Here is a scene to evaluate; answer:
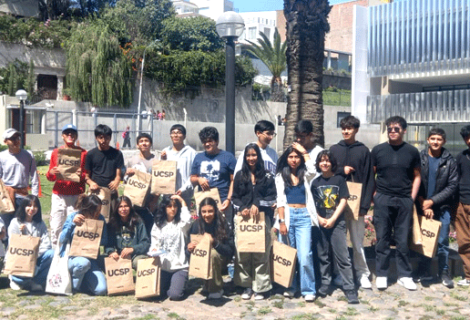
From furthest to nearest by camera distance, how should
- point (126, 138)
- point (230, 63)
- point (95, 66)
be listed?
point (95, 66) → point (126, 138) → point (230, 63)

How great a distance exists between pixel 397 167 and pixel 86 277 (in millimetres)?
3763

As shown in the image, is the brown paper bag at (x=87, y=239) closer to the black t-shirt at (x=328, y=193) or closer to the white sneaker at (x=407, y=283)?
the black t-shirt at (x=328, y=193)

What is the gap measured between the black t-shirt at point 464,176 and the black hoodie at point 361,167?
1045 mm

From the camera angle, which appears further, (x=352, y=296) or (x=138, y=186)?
(x=138, y=186)

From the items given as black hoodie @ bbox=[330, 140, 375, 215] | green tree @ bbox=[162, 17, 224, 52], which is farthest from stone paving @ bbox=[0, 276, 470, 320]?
green tree @ bbox=[162, 17, 224, 52]

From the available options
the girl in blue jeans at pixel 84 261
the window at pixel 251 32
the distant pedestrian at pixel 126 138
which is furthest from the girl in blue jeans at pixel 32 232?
the window at pixel 251 32

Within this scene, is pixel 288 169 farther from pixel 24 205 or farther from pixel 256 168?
pixel 24 205

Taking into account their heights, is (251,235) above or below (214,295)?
above

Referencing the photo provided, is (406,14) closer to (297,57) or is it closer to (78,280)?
(297,57)

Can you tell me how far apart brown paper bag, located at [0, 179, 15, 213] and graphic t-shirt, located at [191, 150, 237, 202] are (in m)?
2.22

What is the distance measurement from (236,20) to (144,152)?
242 centimetres

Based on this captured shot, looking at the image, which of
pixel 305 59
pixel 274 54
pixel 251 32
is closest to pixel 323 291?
pixel 305 59

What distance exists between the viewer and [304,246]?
6.53 meters

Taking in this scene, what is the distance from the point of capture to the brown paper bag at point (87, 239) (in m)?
6.62
